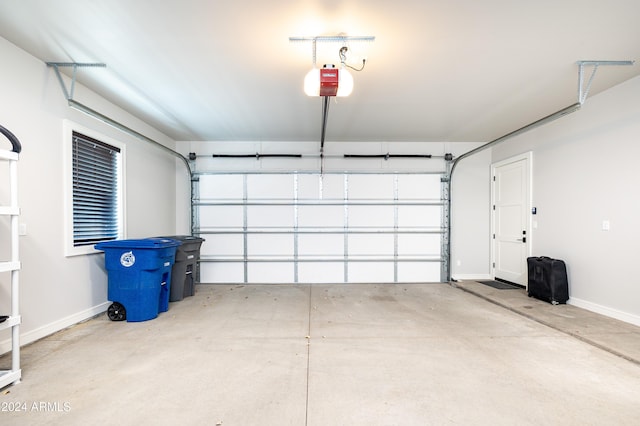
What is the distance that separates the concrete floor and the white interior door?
4.78ft

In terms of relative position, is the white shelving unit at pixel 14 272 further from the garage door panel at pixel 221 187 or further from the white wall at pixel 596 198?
the white wall at pixel 596 198

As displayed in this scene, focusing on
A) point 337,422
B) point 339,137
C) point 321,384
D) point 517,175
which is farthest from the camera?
point 339,137

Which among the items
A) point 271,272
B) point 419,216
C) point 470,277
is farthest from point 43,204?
point 470,277

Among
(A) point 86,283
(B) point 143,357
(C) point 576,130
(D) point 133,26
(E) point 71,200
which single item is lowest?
(B) point 143,357

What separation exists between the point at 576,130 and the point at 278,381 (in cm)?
527

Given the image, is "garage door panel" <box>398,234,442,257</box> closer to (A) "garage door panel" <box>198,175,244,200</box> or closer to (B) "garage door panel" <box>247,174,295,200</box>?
(B) "garage door panel" <box>247,174,295,200</box>

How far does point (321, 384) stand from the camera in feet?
7.11

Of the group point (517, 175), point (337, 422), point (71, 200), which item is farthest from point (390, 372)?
point (517, 175)

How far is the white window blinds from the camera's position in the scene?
11.4 feet

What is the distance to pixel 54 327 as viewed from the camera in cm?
311

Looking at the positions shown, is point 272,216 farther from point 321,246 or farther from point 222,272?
point 222,272

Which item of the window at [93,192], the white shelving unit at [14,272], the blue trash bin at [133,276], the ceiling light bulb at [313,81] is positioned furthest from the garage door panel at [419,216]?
the white shelving unit at [14,272]

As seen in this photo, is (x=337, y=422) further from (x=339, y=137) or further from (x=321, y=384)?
(x=339, y=137)

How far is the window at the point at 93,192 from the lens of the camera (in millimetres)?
3418
